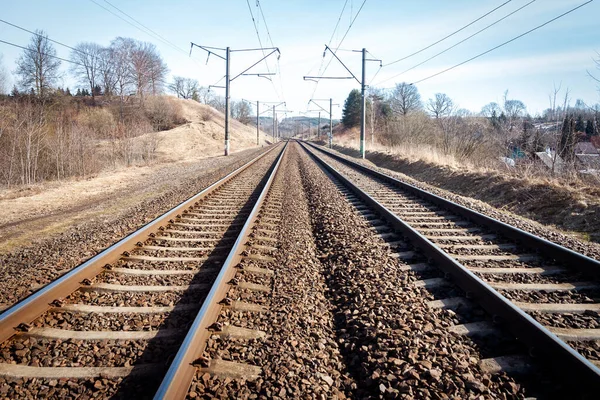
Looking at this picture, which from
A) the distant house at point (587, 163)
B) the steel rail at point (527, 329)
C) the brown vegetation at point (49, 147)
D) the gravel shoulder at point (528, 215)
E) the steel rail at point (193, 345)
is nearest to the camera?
the steel rail at point (193, 345)

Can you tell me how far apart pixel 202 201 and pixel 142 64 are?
6696cm


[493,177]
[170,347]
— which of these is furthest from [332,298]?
[493,177]

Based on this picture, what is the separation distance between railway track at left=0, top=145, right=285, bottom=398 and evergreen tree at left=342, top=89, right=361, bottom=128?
8076 centimetres

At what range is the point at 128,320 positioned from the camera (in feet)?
10.2

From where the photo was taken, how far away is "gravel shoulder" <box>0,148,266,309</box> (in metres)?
Answer: 4.17

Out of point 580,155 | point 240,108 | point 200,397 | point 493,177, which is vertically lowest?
point 200,397

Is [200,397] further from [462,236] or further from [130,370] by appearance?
[462,236]

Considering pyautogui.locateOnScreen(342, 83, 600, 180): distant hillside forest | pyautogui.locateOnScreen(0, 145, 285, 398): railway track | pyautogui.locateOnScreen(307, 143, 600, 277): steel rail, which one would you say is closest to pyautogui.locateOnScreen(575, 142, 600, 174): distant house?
pyautogui.locateOnScreen(342, 83, 600, 180): distant hillside forest

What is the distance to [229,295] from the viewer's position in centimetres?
353

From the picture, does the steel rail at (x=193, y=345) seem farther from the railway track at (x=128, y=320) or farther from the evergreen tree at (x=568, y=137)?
the evergreen tree at (x=568, y=137)

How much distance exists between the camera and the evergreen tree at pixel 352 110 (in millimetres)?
81794

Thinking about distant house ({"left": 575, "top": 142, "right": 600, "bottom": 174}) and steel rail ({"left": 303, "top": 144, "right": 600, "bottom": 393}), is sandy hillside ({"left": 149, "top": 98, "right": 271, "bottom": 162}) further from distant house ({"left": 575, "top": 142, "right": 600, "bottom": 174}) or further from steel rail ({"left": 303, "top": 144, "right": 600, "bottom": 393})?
steel rail ({"left": 303, "top": 144, "right": 600, "bottom": 393})

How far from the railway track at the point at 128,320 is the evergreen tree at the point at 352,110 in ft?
265

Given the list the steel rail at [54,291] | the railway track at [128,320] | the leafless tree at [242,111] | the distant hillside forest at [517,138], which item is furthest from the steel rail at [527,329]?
Answer: the leafless tree at [242,111]
